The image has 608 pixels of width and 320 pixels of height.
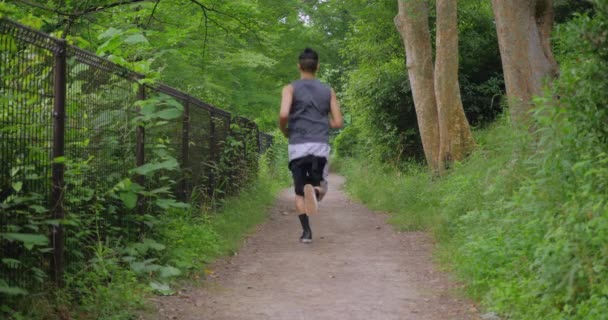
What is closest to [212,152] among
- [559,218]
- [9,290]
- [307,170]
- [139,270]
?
[307,170]

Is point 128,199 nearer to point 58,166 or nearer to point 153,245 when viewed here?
point 153,245

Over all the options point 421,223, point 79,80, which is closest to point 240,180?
point 421,223

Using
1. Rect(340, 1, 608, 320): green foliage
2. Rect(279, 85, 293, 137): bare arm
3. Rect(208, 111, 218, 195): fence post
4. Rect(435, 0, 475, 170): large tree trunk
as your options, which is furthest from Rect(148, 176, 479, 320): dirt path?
Rect(435, 0, 475, 170): large tree trunk

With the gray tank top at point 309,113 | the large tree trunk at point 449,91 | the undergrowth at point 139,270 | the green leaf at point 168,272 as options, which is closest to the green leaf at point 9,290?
the undergrowth at point 139,270

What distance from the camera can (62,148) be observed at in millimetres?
4656

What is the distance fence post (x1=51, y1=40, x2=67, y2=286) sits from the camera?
4574 mm

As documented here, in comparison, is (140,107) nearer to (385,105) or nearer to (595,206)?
(595,206)

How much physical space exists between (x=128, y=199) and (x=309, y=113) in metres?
2.70

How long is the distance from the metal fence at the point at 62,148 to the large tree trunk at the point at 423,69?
742 centimetres

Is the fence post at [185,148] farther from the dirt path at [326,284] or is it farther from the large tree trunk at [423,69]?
the large tree trunk at [423,69]

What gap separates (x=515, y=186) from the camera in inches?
293

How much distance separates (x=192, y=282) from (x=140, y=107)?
1.71 metres

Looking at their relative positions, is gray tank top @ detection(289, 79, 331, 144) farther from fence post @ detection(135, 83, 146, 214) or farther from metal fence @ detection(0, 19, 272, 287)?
fence post @ detection(135, 83, 146, 214)

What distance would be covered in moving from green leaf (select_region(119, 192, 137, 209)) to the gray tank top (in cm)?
253
